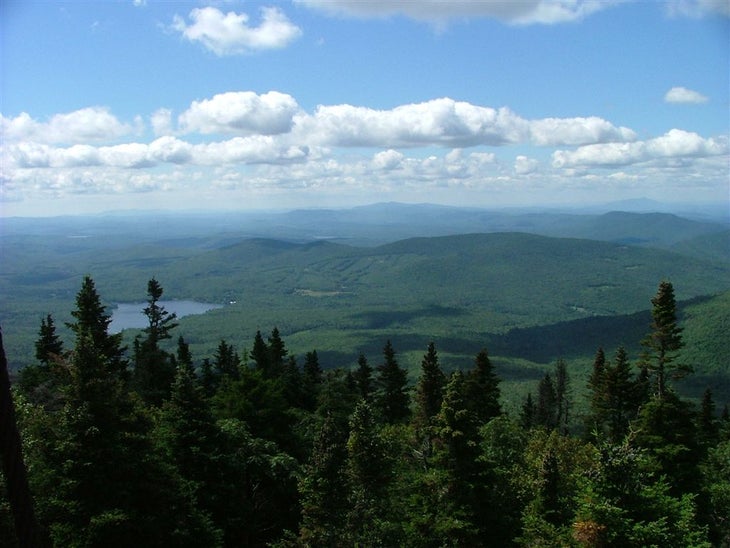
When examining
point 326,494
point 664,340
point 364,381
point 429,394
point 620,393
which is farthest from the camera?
point 364,381

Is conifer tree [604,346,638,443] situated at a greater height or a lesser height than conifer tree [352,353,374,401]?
greater

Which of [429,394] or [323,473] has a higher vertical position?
[323,473]

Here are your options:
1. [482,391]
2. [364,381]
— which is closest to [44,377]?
[364,381]

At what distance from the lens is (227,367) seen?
62594 millimetres

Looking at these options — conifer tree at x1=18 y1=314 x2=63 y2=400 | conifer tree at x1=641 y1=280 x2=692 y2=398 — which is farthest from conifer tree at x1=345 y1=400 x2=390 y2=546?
conifer tree at x1=641 y1=280 x2=692 y2=398

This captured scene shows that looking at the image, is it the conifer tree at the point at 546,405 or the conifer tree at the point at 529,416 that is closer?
the conifer tree at the point at 529,416

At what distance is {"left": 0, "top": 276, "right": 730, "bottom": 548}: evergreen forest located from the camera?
658 inches

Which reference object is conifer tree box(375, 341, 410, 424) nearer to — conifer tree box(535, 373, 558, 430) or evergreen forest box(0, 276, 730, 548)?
evergreen forest box(0, 276, 730, 548)

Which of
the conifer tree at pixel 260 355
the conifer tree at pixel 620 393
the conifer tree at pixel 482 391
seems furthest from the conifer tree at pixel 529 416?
the conifer tree at pixel 260 355

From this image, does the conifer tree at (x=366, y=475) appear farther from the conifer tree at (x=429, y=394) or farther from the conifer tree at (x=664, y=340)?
the conifer tree at (x=664, y=340)

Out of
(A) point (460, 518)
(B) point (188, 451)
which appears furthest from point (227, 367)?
(A) point (460, 518)

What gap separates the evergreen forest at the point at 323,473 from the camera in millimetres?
16719

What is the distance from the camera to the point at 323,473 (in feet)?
65.3

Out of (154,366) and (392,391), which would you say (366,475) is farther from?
(392,391)
